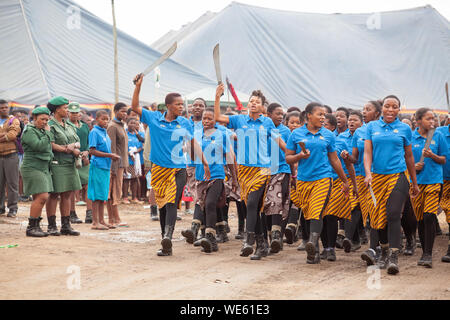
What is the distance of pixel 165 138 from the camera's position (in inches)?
319

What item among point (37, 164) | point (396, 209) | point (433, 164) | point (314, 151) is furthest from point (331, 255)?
point (37, 164)

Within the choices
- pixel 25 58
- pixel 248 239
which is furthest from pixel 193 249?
pixel 25 58

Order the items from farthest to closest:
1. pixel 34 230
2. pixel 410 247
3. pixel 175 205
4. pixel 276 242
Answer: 1. pixel 34 230
2. pixel 410 247
3. pixel 175 205
4. pixel 276 242

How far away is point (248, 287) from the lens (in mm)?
6180

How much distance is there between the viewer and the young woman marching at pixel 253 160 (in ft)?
25.8

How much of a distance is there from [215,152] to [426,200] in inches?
118

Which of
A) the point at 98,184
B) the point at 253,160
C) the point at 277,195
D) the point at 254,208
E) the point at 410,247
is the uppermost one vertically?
the point at 253,160

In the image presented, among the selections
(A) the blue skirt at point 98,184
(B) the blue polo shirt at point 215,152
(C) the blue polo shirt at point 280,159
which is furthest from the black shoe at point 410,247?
(A) the blue skirt at point 98,184

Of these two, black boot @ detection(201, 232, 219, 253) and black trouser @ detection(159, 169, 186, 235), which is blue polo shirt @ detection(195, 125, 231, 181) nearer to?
black trouser @ detection(159, 169, 186, 235)

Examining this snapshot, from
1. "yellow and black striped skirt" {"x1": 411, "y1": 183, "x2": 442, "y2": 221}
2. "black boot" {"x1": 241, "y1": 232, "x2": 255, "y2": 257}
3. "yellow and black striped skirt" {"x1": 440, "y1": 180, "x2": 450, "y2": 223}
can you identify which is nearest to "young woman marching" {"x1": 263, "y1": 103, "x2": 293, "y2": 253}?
"black boot" {"x1": 241, "y1": 232, "x2": 255, "y2": 257}

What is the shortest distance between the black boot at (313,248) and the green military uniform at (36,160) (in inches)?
165

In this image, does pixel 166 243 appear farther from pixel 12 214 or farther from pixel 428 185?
pixel 12 214

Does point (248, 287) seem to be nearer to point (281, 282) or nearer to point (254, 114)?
point (281, 282)
